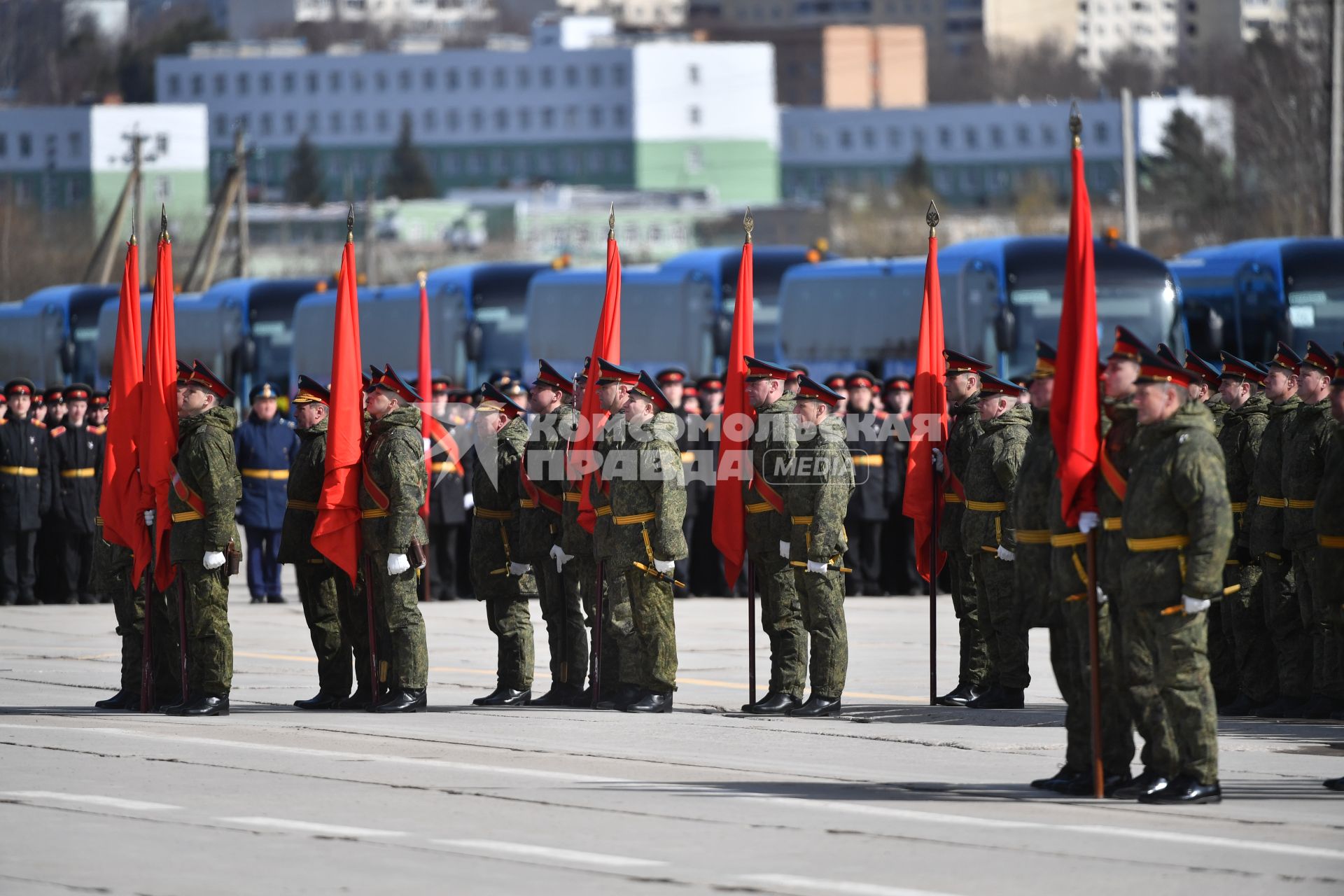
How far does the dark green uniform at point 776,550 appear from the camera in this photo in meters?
12.5

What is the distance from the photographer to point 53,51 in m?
142

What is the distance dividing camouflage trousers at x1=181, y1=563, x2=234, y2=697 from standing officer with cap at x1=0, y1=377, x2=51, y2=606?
7770mm

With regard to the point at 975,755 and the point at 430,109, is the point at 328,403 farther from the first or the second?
the point at 430,109

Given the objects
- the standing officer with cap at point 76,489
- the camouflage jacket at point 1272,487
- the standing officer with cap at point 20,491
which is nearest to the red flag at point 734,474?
the camouflage jacket at point 1272,487

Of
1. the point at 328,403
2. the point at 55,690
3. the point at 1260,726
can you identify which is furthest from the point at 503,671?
the point at 1260,726

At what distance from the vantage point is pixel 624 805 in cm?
927

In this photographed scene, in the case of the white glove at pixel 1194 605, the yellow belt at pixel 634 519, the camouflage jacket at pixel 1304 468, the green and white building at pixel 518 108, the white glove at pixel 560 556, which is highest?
the green and white building at pixel 518 108

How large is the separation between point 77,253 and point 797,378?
6772 cm

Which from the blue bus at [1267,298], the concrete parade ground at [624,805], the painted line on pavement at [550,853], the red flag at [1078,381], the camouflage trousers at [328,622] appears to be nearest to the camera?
the concrete parade ground at [624,805]

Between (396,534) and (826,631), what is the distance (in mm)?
2412

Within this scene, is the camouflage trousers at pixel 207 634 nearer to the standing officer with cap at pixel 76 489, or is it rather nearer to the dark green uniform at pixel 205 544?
the dark green uniform at pixel 205 544

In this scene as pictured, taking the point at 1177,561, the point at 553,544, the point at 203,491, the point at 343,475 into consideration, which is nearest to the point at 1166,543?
the point at 1177,561

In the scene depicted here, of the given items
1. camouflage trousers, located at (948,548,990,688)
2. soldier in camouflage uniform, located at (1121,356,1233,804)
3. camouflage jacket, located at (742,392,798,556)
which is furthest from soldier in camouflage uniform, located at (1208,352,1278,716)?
soldier in camouflage uniform, located at (1121,356,1233,804)

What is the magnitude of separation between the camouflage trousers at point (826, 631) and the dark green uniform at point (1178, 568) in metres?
3.15
